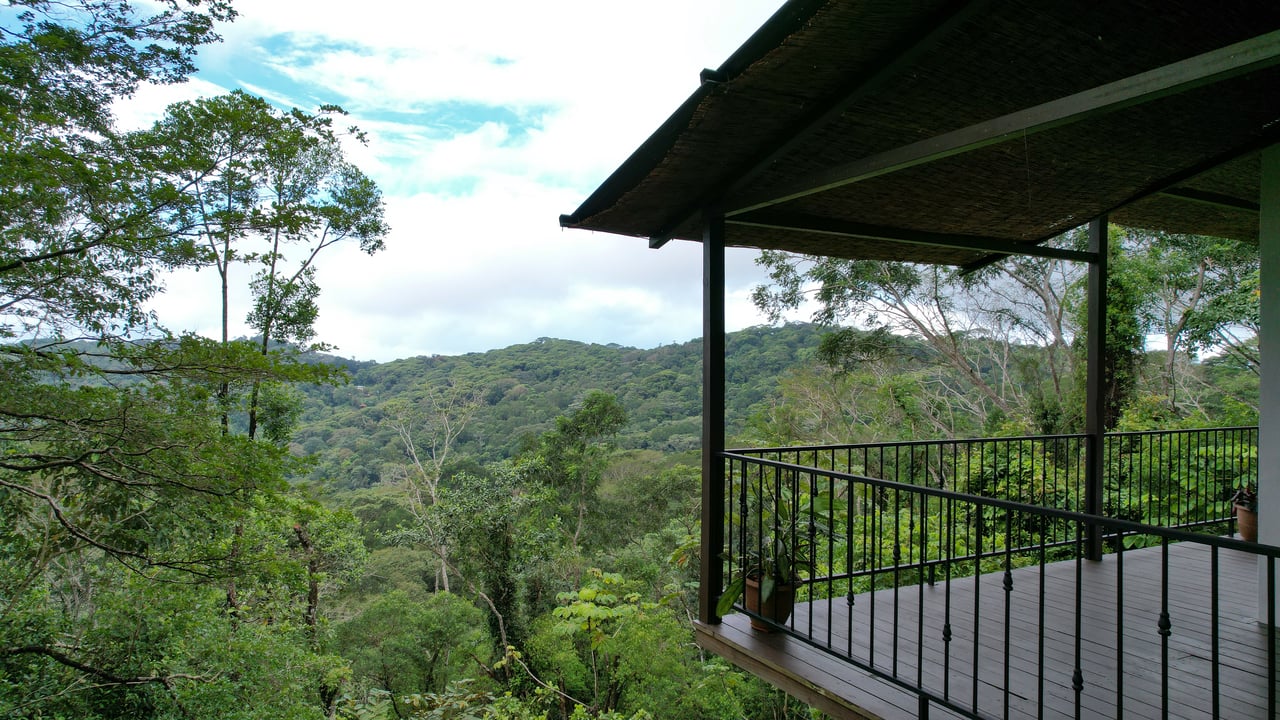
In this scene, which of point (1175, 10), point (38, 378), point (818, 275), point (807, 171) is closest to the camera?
point (1175, 10)

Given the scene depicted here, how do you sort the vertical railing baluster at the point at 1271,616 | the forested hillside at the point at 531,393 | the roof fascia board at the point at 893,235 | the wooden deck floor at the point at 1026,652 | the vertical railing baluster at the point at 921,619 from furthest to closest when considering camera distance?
the forested hillside at the point at 531,393 < the roof fascia board at the point at 893,235 < the wooden deck floor at the point at 1026,652 < the vertical railing baluster at the point at 921,619 < the vertical railing baluster at the point at 1271,616

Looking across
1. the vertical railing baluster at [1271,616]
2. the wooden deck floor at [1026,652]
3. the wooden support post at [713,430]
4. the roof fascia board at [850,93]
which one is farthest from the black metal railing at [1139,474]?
the vertical railing baluster at [1271,616]

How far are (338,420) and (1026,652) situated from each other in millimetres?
17984

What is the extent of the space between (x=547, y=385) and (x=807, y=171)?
61.7 feet

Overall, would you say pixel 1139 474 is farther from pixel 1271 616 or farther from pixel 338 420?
pixel 338 420

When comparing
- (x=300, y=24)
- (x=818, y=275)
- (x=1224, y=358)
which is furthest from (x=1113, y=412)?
(x=300, y=24)

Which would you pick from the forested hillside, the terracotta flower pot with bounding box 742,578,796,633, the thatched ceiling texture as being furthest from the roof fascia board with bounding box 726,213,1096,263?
the forested hillside

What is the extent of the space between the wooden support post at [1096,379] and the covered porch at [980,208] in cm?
2

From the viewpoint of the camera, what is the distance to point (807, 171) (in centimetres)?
303

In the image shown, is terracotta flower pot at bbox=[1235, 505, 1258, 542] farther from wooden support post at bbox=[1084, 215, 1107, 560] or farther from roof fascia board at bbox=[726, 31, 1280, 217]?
roof fascia board at bbox=[726, 31, 1280, 217]

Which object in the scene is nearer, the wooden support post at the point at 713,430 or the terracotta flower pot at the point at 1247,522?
the wooden support post at the point at 713,430

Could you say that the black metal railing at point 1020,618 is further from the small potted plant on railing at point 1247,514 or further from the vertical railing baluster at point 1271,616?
the small potted plant on railing at point 1247,514

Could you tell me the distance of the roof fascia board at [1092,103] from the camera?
1503 millimetres

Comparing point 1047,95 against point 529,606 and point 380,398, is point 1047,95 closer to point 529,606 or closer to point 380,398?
point 529,606
